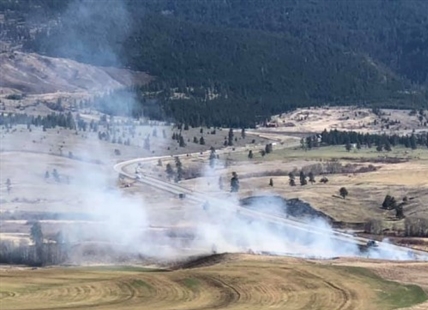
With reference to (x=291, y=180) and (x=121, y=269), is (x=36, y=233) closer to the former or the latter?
(x=121, y=269)

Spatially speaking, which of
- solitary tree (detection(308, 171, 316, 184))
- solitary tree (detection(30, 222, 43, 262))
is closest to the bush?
solitary tree (detection(30, 222, 43, 262))

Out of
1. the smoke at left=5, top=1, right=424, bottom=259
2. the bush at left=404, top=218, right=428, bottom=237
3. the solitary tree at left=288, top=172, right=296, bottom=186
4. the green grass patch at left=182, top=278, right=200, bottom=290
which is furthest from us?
the solitary tree at left=288, top=172, right=296, bottom=186

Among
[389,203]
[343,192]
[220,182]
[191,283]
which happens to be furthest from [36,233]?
[220,182]

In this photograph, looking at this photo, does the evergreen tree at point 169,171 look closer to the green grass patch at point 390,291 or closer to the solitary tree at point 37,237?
the solitary tree at point 37,237

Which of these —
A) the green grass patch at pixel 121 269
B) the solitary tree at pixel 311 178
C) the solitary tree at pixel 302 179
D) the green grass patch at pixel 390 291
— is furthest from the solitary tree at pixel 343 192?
the green grass patch at pixel 390 291

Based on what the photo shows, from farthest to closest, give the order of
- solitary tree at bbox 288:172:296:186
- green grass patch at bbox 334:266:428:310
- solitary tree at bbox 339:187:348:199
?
1. solitary tree at bbox 288:172:296:186
2. solitary tree at bbox 339:187:348:199
3. green grass patch at bbox 334:266:428:310

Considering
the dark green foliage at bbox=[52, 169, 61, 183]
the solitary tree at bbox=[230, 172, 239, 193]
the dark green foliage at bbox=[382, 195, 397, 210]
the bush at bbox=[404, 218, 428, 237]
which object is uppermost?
the dark green foliage at bbox=[52, 169, 61, 183]

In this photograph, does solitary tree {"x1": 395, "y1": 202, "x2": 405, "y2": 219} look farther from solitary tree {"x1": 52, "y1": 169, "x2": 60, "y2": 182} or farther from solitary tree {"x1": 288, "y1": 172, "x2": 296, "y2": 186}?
solitary tree {"x1": 52, "y1": 169, "x2": 60, "y2": 182}
